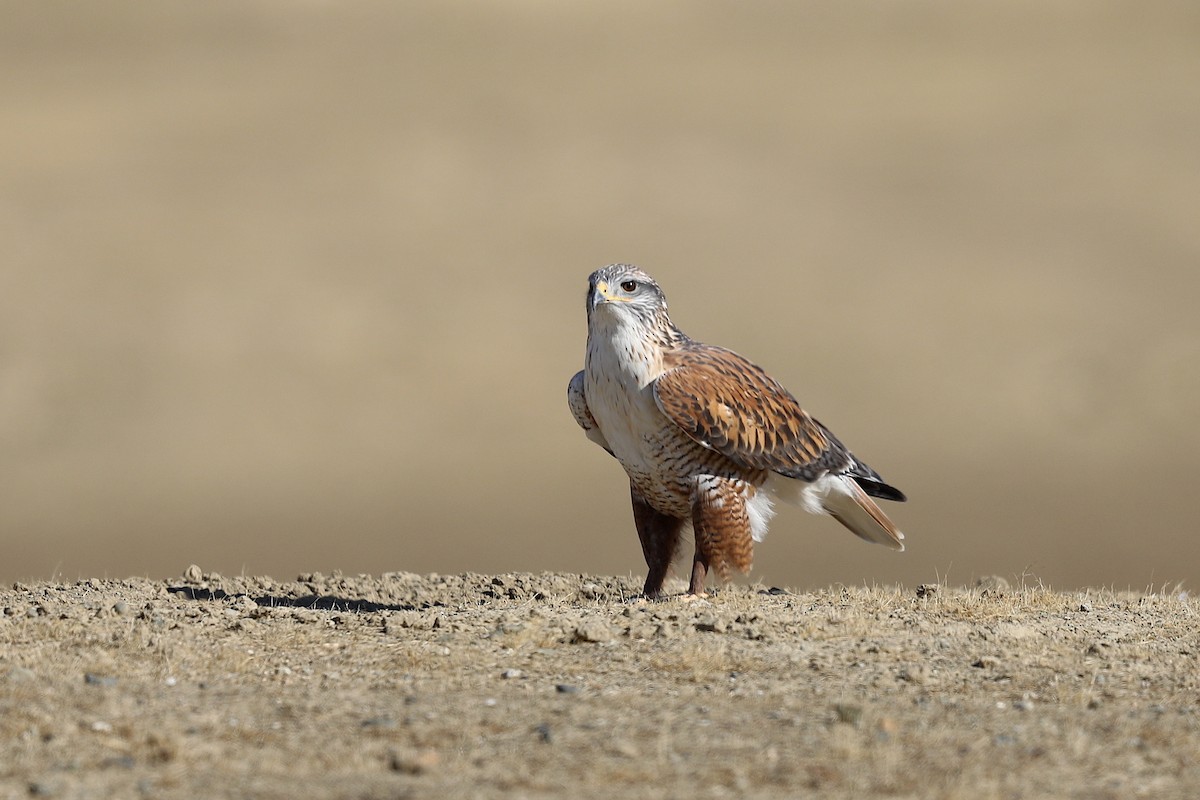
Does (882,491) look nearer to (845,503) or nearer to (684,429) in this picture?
(845,503)

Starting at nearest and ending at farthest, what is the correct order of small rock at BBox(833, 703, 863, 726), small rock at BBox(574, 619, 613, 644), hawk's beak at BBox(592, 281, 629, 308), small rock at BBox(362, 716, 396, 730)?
small rock at BBox(362, 716, 396, 730), small rock at BBox(833, 703, 863, 726), small rock at BBox(574, 619, 613, 644), hawk's beak at BBox(592, 281, 629, 308)

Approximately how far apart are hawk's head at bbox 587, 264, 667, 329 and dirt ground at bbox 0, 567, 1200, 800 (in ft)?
8.08

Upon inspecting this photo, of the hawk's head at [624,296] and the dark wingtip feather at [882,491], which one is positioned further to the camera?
the dark wingtip feather at [882,491]

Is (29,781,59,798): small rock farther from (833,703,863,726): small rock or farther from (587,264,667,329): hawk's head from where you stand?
(587,264,667,329): hawk's head

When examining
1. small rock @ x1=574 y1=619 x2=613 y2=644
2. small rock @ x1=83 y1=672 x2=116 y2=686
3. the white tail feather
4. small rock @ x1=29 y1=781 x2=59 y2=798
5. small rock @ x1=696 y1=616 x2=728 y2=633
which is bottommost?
small rock @ x1=29 y1=781 x2=59 y2=798

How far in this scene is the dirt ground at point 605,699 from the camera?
691 cm

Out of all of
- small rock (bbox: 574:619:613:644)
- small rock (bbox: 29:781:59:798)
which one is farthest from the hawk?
small rock (bbox: 29:781:59:798)

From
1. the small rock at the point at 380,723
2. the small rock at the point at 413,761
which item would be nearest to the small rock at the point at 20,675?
the small rock at the point at 380,723

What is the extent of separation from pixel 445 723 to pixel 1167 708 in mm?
4608

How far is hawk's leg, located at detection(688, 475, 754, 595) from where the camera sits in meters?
12.0

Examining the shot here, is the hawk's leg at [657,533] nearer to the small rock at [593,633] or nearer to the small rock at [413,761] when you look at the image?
the small rock at [593,633]

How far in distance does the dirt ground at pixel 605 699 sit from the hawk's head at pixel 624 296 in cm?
246

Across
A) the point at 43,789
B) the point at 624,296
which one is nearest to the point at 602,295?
the point at 624,296

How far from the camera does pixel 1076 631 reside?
37.5ft
